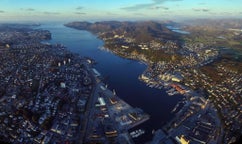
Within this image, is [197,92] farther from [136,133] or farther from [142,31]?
[142,31]

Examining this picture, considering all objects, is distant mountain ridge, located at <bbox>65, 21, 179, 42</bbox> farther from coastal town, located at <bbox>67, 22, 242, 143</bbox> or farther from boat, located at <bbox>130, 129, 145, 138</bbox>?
boat, located at <bbox>130, 129, 145, 138</bbox>

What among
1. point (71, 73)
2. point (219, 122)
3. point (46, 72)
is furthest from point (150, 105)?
point (46, 72)

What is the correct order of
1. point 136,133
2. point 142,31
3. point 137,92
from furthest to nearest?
point 142,31, point 137,92, point 136,133

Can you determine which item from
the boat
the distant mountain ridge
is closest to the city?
the boat

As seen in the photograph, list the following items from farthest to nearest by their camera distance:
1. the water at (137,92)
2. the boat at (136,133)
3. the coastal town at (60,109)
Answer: the water at (137,92) < the boat at (136,133) < the coastal town at (60,109)

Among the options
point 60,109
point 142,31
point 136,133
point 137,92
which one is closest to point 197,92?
point 137,92

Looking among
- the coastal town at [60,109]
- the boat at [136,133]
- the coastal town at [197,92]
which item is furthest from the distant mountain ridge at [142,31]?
the boat at [136,133]

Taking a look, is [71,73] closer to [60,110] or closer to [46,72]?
[46,72]

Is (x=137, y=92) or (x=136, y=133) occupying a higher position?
(x=137, y=92)

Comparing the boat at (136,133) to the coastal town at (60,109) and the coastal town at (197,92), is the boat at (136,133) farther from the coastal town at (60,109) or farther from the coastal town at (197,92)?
the coastal town at (197,92)
